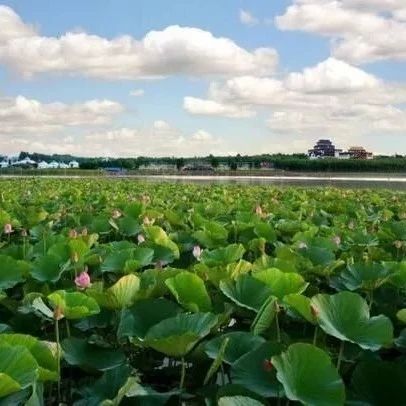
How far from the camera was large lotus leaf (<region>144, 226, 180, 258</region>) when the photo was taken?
2491 mm

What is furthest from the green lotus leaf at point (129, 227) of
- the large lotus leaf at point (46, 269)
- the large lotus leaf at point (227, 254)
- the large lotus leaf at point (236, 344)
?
the large lotus leaf at point (236, 344)

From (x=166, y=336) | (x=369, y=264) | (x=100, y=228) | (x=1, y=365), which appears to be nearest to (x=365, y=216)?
(x=100, y=228)

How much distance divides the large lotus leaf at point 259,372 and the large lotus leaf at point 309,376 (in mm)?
63

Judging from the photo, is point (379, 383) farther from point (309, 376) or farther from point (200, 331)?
point (200, 331)

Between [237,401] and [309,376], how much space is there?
0.14 metres

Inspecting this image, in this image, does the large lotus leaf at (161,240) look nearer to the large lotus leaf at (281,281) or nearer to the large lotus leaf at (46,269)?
the large lotus leaf at (46,269)

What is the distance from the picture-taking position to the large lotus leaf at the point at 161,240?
2491 mm

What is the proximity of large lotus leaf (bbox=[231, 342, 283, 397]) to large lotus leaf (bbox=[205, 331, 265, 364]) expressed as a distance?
87mm

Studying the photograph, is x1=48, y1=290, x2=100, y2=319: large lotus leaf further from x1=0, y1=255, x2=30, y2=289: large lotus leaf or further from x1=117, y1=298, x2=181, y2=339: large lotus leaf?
x1=0, y1=255, x2=30, y2=289: large lotus leaf

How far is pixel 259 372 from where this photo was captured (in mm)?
1320

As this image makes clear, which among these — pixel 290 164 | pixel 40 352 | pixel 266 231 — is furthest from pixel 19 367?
pixel 290 164

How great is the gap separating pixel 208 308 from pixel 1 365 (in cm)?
61

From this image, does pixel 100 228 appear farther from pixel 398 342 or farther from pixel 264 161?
pixel 264 161

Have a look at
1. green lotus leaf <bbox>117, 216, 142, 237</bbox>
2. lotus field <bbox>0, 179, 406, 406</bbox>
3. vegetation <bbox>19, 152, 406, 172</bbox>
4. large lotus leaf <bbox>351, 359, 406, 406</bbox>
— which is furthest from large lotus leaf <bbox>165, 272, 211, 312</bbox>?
vegetation <bbox>19, 152, 406, 172</bbox>
